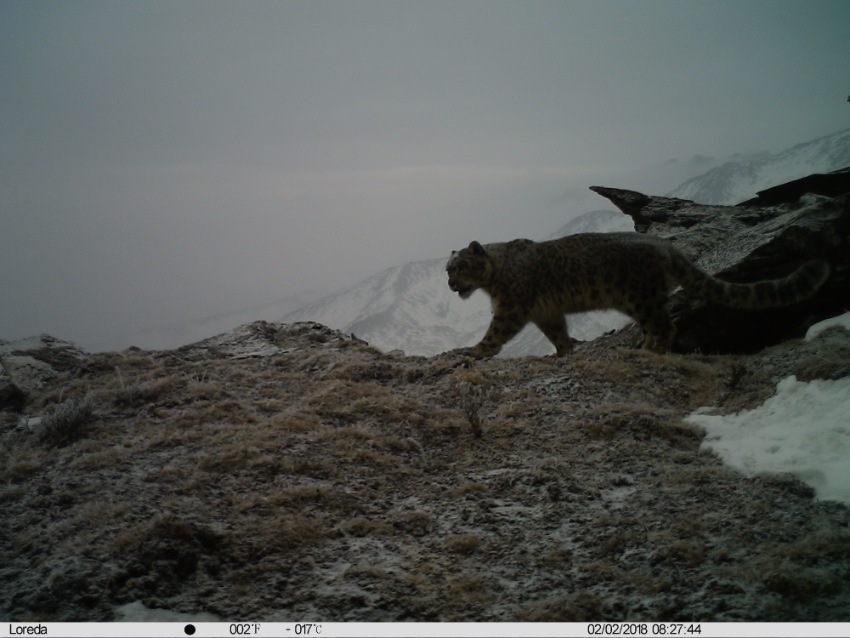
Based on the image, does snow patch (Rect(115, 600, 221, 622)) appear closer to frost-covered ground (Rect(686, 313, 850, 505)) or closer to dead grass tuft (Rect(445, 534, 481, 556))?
dead grass tuft (Rect(445, 534, 481, 556))

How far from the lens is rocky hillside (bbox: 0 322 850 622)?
394cm

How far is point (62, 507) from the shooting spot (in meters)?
5.70

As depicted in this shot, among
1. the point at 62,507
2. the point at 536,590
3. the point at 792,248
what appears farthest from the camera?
the point at 792,248

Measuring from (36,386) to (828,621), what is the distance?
38.8ft

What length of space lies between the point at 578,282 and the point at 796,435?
5.18m

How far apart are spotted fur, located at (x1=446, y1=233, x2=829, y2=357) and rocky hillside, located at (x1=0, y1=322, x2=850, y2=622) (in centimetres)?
103

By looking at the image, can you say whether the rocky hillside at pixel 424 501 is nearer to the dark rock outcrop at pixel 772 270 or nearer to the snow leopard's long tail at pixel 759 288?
the snow leopard's long tail at pixel 759 288

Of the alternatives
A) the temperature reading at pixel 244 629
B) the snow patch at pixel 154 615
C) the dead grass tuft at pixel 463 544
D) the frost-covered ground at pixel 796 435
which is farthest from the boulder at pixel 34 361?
the frost-covered ground at pixel 796 435

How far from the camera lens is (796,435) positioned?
5691mm

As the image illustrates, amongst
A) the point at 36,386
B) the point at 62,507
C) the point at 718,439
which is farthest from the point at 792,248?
the point at 36,386

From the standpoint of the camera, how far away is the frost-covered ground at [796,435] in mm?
4902

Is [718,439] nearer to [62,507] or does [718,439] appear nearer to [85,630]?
[85,630]

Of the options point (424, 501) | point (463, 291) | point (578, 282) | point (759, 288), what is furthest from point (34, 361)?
point (759, 288)

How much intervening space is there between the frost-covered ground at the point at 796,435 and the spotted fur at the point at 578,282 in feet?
9.18
